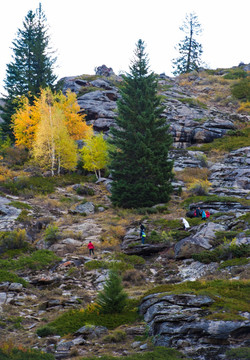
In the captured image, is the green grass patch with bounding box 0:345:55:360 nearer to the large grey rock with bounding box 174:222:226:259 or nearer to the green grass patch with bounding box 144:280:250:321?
the green grass patch with bounding box 144:280:250:321

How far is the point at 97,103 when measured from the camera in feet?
162

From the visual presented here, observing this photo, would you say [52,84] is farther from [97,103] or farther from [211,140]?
[211,140]

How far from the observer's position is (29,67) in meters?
47.3

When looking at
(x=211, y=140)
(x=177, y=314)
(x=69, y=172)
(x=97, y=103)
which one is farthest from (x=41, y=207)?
(x=97, y=103)

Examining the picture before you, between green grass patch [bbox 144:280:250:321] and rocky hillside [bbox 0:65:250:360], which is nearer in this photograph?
green grass patch [bbox 144:280:250:321]

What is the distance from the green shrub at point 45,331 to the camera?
9258 mm

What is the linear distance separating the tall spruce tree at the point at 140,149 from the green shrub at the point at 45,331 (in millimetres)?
16231

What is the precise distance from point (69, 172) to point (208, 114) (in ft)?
71.9

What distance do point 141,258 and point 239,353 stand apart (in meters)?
10.8

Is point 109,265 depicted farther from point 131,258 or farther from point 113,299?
point 113,299

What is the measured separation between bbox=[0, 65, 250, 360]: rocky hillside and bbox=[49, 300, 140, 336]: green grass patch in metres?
0.08

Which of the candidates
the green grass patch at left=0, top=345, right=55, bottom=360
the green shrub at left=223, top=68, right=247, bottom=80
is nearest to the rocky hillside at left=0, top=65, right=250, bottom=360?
the green grass patch at left=0, top=345, right=55, bottom=360

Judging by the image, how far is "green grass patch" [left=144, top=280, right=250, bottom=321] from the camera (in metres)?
7.99

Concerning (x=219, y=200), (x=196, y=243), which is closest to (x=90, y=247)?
(x=196, y=243)
